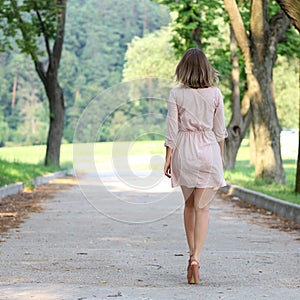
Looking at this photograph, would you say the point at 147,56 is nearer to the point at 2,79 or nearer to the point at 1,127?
the point at 1,127

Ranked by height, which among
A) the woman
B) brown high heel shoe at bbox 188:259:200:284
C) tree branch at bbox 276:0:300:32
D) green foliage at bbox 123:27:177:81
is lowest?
brown high heel shoe at bbox 188:259:200:284

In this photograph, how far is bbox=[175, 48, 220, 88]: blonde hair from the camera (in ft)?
24.6

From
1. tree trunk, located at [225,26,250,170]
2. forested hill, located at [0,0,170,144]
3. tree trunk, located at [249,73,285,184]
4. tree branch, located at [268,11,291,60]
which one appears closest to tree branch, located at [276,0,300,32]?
tree trunk, located at [249,73,285,184]

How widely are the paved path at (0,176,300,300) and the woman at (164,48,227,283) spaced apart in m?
0.69

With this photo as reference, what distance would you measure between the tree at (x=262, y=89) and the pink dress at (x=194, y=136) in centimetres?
1358

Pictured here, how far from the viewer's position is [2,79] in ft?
393

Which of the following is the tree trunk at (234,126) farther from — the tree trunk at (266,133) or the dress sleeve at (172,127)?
the dress sleeve at (172,127)

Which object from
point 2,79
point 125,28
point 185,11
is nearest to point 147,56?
point 2,79

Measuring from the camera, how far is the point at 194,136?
7.60 meters

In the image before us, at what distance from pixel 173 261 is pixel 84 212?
7166 mm

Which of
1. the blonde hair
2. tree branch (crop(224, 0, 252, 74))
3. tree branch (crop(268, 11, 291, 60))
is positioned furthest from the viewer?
tree branch (crop(268, 11, 291, 60))

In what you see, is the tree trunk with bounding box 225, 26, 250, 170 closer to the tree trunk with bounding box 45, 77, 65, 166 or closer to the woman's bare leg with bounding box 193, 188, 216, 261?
the tree trunk with bounding box 45, 77, 65, 166

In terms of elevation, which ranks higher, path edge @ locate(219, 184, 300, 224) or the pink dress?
the pink dress

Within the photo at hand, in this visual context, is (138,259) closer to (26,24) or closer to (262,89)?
(262,89)
